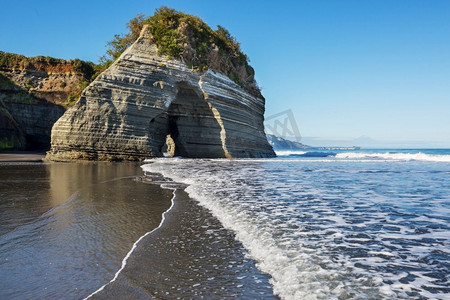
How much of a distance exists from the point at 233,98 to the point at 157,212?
20.0 metres

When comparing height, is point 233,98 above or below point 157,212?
above

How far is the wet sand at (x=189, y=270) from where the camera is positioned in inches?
96.4

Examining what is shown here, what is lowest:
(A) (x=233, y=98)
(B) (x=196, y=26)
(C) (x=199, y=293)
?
(C) (x=199, y=293)

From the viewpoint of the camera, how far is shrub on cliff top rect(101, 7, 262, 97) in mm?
22141

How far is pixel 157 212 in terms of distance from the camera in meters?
5.42

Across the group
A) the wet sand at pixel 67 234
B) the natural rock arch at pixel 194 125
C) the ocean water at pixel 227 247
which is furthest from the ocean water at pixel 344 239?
the natural rock arch at pixel 194 125

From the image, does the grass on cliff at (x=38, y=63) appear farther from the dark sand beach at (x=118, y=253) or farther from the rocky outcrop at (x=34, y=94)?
the dark sand beach at (x=118, y=253)

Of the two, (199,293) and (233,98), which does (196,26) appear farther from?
(199,293)

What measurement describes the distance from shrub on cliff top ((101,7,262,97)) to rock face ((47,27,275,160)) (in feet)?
2.55

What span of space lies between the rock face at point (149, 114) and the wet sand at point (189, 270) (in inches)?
682

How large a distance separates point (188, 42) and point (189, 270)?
2225 centimetres

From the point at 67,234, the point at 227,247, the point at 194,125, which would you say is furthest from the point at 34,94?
the point at 227,247

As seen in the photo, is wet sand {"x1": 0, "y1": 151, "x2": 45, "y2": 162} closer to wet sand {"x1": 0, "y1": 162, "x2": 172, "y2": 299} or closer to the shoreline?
wet sand {"x1": 0, "y1": 162, "x2": 172, "y2": 299}

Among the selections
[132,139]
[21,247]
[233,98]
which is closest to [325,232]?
[21,247]
